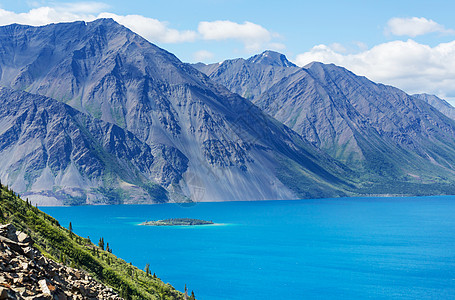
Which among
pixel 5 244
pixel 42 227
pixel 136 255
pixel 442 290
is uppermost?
pixel 136 255

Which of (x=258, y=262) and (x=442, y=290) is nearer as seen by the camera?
(x=442, y=290)

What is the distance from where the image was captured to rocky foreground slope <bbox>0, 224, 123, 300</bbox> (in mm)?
27344

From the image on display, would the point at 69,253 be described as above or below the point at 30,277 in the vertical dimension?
above

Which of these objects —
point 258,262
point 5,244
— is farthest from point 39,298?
point 258,262

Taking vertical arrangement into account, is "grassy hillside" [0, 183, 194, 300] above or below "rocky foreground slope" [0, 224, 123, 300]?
above

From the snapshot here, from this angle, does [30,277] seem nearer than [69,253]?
Yes

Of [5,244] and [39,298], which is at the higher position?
[5,244]

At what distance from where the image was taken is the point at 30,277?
29.6 m

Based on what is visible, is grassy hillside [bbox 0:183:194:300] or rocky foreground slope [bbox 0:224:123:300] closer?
rocky foreground slope [bbox 0:224:123:300]

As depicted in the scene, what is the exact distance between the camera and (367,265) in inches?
7215

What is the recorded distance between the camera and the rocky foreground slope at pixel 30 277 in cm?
2734

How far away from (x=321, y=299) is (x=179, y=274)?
48646mm

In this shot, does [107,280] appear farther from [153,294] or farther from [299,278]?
[299,278]

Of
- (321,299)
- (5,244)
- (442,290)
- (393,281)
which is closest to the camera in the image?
(5,244)
